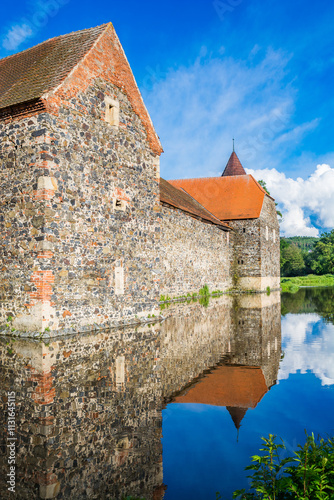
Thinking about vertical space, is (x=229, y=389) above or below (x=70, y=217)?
below

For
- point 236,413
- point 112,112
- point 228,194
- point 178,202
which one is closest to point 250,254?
point 228,194

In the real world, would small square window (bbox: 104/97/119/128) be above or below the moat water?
above

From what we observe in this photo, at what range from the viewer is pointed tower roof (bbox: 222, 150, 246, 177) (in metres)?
43.7

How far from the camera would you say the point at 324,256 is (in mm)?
77875

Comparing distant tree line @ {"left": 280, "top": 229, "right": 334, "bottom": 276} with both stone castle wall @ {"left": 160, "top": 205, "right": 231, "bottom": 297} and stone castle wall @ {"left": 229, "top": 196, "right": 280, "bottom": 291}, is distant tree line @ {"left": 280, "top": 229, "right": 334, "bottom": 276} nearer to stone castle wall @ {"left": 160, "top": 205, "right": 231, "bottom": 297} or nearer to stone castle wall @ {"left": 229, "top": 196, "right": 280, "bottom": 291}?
stone castle wall @ {"left": 229, "top": 196, "right": 280, "bottom": 291}

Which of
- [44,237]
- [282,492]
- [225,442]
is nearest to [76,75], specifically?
[44,237]

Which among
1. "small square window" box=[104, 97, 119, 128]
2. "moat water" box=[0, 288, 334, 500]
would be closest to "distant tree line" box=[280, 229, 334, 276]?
"small square window" box=[104, 97, 119, 128]

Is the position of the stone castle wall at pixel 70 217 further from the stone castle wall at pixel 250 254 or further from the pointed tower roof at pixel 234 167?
the pointed tower roof at pixel 234 167

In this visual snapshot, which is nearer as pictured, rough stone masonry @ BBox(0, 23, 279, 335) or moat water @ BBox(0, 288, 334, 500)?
moat water @ BBox(0, 288, 334, 500)

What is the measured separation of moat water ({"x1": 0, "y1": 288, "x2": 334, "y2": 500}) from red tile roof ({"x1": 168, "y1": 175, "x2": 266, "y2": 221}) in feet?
83.4

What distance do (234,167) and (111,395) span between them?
40.6m

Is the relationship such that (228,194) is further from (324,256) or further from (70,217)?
(324,256)

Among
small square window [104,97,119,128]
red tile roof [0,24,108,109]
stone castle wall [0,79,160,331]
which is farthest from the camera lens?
small square window [104,97,119,128]

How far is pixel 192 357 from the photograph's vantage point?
8711mm
